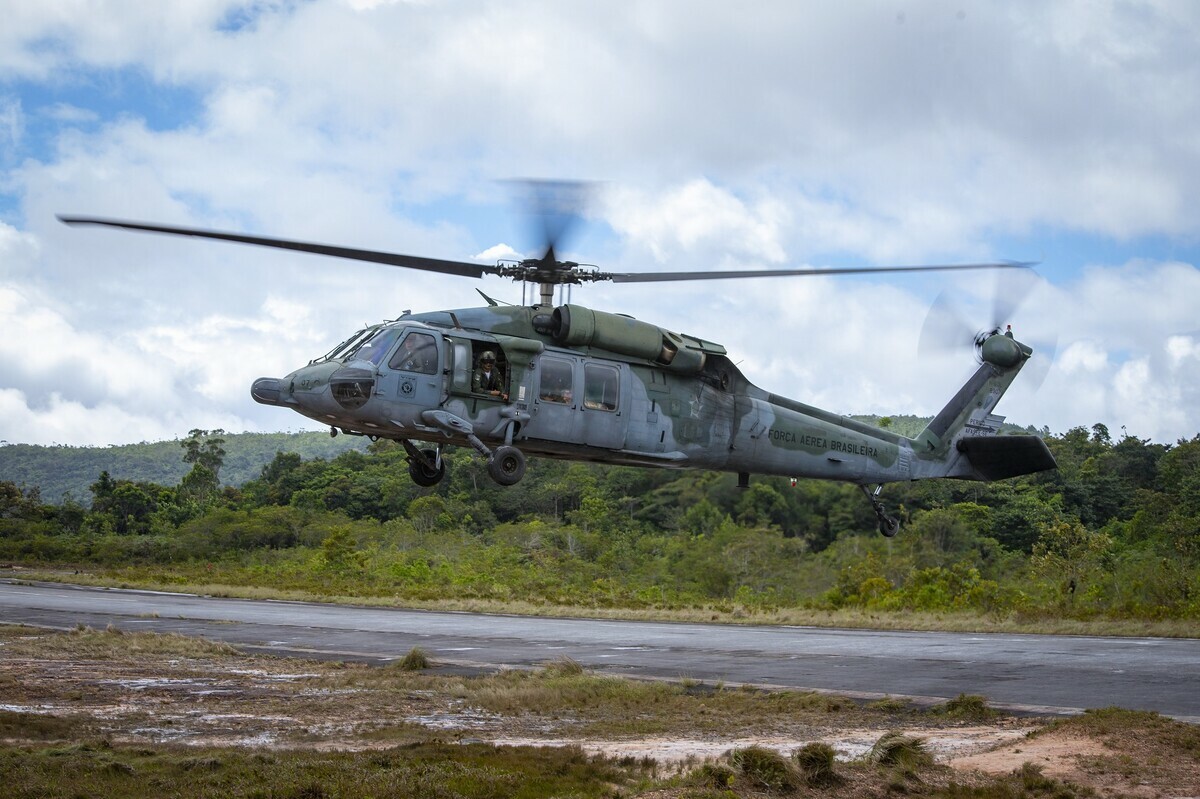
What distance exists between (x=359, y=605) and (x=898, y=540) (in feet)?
86.1

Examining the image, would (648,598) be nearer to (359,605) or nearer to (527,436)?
(359,605)

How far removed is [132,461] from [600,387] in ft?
564

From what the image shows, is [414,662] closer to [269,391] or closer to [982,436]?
[269,391]

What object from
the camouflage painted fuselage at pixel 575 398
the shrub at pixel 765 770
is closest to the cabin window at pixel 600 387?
the camouflage painted fuselage at pixel 575 398

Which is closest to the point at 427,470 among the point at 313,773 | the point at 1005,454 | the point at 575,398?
the point at 575,398

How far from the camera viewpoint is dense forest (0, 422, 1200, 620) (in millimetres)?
40844

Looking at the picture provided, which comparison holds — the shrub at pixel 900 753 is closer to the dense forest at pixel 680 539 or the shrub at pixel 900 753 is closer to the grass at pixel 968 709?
the grass at pixel 968 709

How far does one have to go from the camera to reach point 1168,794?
28.5 feet

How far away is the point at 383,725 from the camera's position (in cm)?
1218

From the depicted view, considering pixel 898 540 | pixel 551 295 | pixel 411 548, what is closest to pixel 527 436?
pixel 551 295

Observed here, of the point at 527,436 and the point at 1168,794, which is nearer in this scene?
the point at 1168,794

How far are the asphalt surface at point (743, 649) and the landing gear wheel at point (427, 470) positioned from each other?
3120 millimetres

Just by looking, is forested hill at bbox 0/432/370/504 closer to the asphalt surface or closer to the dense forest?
the dense forest

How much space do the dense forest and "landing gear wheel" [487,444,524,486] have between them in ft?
66.7
